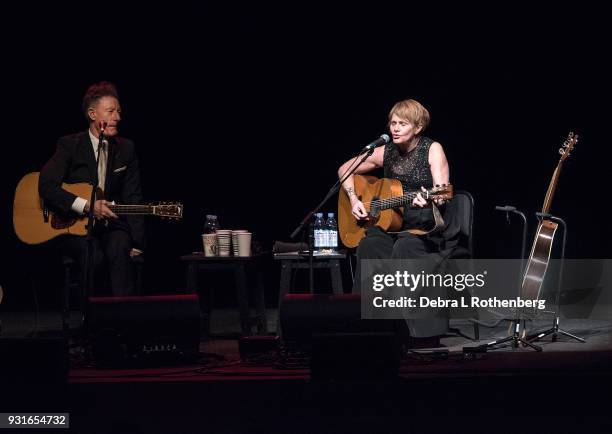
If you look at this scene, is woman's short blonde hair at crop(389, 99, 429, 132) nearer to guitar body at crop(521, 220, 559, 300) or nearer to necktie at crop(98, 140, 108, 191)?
guitar body at crop(521, 220, 559, 300)

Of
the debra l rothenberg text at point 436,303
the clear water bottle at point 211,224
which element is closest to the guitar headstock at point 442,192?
the debra l rothenberg text at point 436,303

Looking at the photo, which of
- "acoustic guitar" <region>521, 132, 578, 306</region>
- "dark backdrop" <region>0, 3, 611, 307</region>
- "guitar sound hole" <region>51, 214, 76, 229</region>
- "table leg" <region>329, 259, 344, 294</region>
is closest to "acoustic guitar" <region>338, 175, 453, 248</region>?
"table leg" <region>329, 259, 344, 294</region>

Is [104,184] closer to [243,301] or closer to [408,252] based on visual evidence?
[243,301]

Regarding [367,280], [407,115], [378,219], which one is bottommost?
[367,280]

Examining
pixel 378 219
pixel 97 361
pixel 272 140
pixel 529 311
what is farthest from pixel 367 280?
pixel 272 140

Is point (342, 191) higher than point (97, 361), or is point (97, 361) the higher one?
point (342, 191)

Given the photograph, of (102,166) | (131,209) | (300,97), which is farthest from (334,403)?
(300,97)

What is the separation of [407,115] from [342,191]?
0.78 metres

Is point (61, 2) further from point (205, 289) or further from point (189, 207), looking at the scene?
point (205, 289)

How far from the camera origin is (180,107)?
6449mm

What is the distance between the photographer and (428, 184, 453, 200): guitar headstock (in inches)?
181

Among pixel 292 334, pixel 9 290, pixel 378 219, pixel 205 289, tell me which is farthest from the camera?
pixel 9 290

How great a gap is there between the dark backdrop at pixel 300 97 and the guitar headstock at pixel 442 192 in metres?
1.78

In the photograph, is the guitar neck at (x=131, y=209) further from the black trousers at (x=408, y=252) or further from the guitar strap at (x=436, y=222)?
the guitar strap at (x=436, y=222)
